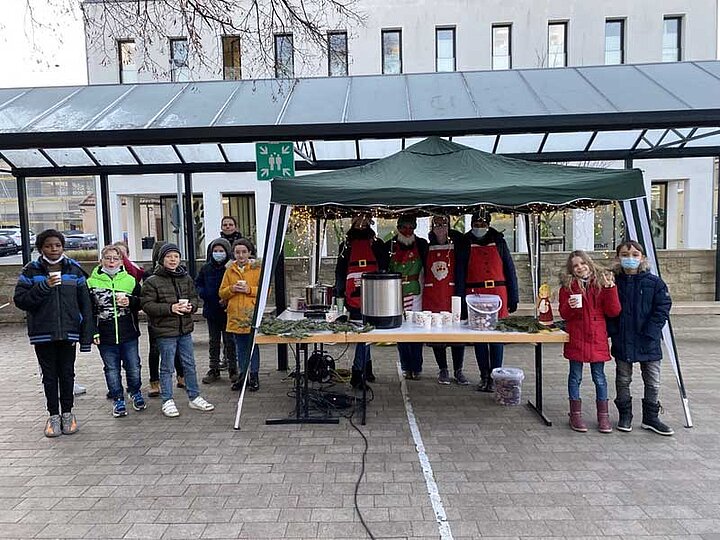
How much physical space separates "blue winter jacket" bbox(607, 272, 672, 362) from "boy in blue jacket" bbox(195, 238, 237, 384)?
151 inches

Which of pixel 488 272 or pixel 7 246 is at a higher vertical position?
pixel 7 246

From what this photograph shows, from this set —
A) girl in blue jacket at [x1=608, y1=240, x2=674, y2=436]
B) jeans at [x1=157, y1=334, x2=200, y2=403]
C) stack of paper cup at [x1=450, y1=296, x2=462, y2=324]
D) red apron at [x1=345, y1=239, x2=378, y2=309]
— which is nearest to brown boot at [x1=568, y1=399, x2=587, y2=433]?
girl in blue jacket at [x1=608, y1=240, x2=674, y2=436]

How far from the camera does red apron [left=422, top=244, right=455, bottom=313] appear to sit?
5.35 m

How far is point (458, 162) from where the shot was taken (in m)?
5.11

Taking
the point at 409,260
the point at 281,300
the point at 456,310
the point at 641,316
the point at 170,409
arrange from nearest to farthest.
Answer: the point at 641,316
the point at 170,409
the point at 456,310
the point at 409,260
the point at 281,300

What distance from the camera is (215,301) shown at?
565cm

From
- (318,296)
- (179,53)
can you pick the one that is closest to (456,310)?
(318,296)

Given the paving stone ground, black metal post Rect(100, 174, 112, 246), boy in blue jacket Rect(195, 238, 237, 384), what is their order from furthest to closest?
black metal post Rect(100, 174, 112, 246) → boy in blue jacket Rect(195, 238, 237, 384) → the paving stone ground

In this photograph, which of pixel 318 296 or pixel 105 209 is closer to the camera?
pixel 318 296

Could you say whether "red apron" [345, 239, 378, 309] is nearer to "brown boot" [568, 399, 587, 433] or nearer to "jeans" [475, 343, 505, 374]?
"jeans" [475, 343, 505, 374]

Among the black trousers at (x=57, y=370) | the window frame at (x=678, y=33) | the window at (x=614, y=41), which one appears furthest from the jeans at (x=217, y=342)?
the window frame at (x=678, y=33)

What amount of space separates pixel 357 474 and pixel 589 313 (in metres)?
2.22

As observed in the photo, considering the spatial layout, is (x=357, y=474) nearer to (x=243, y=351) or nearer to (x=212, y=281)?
(x=243, y=351)

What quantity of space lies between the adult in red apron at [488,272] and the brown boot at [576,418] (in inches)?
42.6
